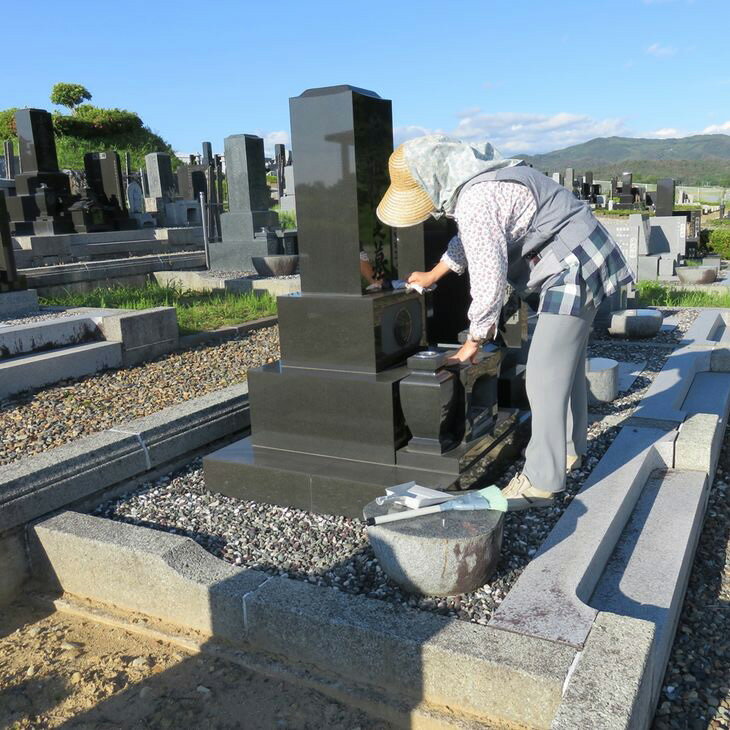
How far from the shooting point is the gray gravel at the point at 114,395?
429 cm

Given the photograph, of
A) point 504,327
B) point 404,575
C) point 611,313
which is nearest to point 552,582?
point 404,575

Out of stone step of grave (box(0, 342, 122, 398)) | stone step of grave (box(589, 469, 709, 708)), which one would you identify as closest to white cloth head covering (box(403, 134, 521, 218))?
stone step of grave (box(589, 469, 709, 708))

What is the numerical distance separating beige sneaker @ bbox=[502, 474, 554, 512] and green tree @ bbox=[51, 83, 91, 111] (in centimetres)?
4148

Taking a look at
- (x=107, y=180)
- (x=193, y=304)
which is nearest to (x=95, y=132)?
(x=107, y=180)

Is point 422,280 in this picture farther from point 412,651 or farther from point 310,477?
point 412,651

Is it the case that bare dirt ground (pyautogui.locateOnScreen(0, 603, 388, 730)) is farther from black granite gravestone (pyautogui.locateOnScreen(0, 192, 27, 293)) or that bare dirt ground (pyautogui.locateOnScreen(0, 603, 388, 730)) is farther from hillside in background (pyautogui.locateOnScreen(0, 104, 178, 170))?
hillside in background (pyautogui.locateOnScreen(0, 104, 178, 170))

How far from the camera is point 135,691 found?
234 centimetres

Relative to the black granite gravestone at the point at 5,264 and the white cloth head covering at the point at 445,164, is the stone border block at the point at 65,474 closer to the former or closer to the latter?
the white cloth head covering at the point at 445,164

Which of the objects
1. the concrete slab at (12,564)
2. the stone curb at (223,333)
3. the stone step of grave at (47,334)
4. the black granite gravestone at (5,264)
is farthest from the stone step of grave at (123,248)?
the concrete slab at (12,564)

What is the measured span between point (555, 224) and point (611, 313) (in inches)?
198

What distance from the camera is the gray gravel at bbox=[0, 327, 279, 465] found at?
4.29m

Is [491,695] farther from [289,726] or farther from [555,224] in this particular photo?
[555,224]

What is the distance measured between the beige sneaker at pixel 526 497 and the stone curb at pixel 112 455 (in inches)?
73.1

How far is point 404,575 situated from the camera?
8.11 feet
